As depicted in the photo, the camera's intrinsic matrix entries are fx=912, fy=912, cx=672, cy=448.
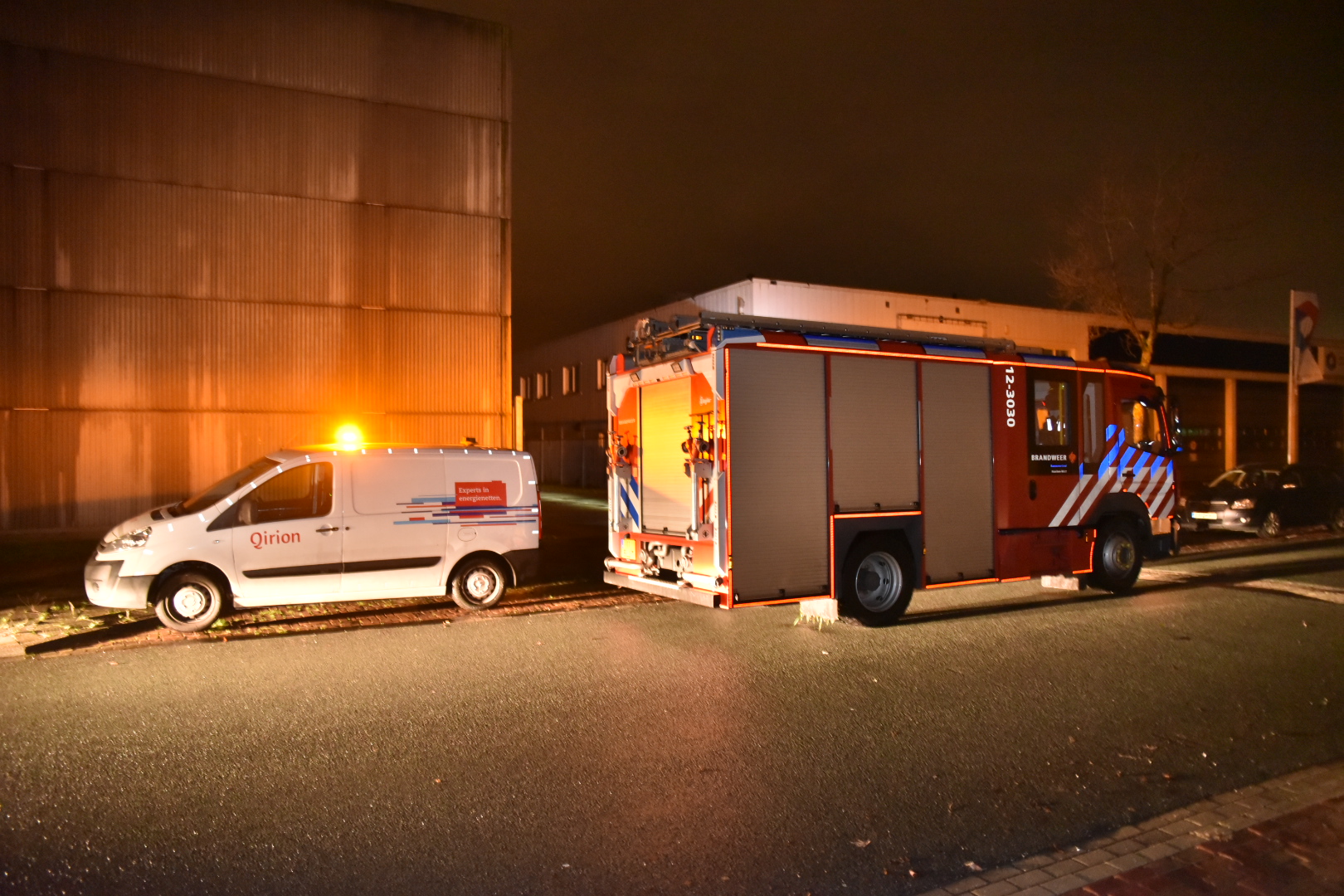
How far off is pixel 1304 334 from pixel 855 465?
1436 cm

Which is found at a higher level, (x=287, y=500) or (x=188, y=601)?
(x=287, y=500)

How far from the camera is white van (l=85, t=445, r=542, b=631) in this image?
9.21 metres

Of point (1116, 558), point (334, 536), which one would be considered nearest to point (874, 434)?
point (1116, 558)

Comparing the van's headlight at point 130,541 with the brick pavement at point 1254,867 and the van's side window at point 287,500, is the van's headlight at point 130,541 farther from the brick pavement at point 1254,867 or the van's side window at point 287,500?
the brick pavement at point 1254,867

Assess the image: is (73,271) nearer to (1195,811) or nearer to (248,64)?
(248,64)

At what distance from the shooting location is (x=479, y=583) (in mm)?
10648

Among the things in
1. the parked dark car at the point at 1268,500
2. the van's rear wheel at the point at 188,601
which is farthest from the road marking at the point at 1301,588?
the van's rear wheel at the point at 188,601

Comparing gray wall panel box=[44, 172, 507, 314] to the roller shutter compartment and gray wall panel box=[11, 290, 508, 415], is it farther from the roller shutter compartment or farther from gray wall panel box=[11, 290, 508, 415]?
the roller shutter compartment

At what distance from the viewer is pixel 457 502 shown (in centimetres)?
1044

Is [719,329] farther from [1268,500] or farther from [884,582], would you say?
[1268,500]

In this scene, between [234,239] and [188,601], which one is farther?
[234,239]

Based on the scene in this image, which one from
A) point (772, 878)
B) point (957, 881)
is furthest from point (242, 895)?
point (957, 881)

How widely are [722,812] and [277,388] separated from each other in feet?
54.0

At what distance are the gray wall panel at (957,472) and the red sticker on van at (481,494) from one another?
480 centimetres
